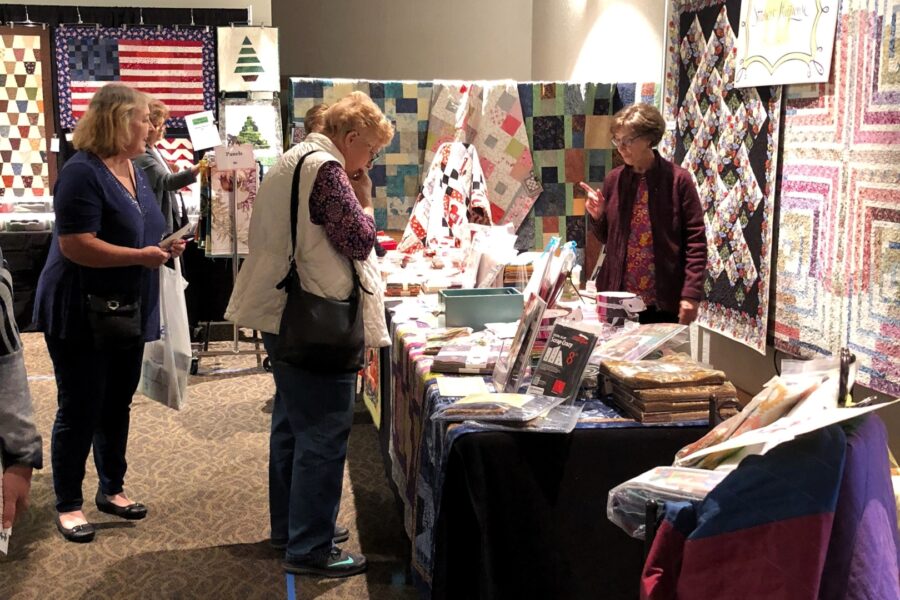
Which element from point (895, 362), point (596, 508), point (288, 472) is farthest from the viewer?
point (895, 362)

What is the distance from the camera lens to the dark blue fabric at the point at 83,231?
2.97m


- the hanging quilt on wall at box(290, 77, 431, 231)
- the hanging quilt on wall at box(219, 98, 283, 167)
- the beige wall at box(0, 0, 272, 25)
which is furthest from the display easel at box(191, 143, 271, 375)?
the beige wall at box(0, 0, 272, 25)

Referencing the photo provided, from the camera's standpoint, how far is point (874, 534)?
1305 millimetres

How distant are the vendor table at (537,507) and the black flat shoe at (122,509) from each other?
5.33 feet

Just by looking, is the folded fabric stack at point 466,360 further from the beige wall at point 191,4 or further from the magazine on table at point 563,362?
the beige wall at point 191,4

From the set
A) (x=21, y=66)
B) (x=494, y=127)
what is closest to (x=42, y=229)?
(x=21, y=66)

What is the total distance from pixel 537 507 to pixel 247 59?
5.02 metres

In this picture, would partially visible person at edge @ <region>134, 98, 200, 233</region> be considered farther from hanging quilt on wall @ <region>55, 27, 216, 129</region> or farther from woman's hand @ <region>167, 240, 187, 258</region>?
hanging quilt on wall @ <region>55, 27, 216, 129</region>

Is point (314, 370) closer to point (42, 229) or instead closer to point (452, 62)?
point (42, 229)

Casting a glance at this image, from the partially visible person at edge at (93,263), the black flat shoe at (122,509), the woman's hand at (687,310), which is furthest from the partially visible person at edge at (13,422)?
the woman's hand at (687,310)

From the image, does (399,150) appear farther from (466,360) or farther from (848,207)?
(466,360)

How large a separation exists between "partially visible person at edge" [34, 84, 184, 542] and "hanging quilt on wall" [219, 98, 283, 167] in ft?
10.1

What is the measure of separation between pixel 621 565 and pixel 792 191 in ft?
7.85

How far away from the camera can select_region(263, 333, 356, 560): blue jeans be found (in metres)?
2.70
